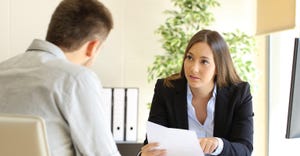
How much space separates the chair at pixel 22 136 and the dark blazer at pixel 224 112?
→ 3.21 ft

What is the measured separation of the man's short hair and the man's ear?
0.02 metres

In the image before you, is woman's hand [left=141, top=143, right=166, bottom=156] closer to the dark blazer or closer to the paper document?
the paper document

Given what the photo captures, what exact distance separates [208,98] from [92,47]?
82 centimetres

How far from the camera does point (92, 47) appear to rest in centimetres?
135

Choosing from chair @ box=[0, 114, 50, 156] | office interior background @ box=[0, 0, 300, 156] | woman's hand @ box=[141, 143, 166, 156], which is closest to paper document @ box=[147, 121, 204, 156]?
woman's hand @ box=[141, 143, 166, 156]

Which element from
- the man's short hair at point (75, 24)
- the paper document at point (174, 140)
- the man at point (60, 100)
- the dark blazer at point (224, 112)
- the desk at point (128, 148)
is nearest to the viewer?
the man at point (60, 100)

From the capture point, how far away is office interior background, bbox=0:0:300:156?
3.80m

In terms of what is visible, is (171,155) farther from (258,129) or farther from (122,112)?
(258,129)

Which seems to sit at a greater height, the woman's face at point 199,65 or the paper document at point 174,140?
the woman's face at point 199,65

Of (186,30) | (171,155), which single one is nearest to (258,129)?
(186,30)

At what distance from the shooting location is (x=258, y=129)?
387 centimetres

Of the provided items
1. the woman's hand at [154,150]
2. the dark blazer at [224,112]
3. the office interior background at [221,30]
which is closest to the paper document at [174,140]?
the woman's hand at [154,150]

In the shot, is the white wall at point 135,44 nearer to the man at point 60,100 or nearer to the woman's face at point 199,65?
the woman's face at point 199,65

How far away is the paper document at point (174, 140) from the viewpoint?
158cm
